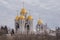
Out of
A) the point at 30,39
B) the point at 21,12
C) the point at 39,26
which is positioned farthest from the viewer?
the point at 39,26

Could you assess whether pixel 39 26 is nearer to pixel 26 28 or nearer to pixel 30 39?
pixel 26 28

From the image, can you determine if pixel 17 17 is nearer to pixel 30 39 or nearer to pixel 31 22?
pixel 31 22

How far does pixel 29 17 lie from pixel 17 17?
248 centimetres

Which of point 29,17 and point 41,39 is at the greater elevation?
point 29,17

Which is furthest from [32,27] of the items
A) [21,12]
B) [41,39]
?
[41,39]

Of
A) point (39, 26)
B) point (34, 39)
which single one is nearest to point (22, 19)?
point (39, 26)

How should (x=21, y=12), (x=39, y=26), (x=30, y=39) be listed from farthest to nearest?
1. (x=39, y=26)
2. (x=21, y=12)
3. (x=30, y=39)

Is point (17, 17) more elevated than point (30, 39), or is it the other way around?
point (17, 17)

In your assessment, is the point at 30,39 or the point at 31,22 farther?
the point at 31,22

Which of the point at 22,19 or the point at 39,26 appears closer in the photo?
the point at 22,19

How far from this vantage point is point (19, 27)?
4316 centimetres

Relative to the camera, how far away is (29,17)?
44.2 meters

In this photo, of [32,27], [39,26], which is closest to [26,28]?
[32,27]

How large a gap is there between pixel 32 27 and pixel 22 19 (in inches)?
111
